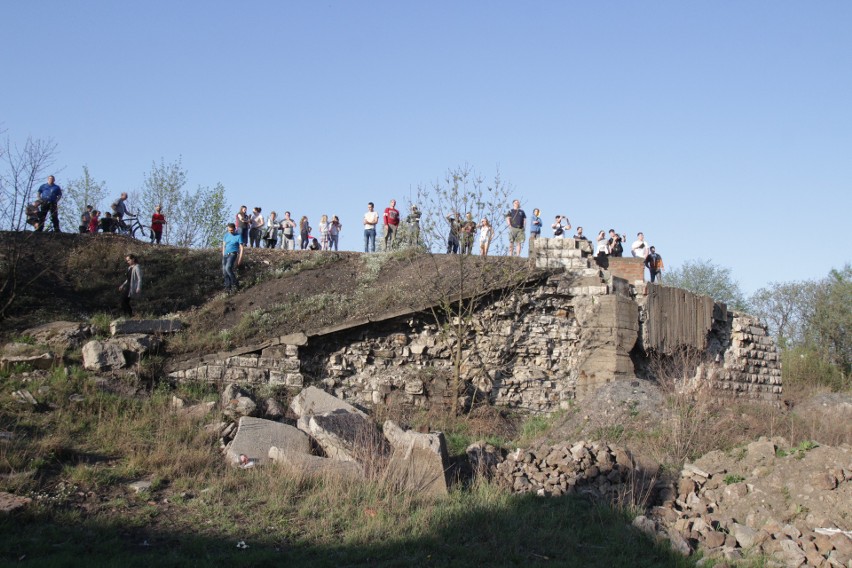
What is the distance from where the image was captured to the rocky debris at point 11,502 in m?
7.49

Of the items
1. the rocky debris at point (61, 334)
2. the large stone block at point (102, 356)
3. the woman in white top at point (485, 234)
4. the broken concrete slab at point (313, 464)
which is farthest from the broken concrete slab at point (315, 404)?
the woman in white top at point (485, 234)

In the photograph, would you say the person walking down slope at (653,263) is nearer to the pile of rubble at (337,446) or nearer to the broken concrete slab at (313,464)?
the pile of rubble at (337,446)

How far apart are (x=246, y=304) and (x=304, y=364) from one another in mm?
2485

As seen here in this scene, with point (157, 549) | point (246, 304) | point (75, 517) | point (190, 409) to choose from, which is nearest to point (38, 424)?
point (190, 409)

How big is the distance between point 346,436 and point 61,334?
20.5ft

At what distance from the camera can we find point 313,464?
9438 mm

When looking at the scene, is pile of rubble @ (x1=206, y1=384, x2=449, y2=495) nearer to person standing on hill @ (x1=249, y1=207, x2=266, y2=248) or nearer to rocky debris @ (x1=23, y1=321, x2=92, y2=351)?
rocky debris @ (x1=23, y1=321, x2=92, y2=351)

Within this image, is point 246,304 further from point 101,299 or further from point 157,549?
point 157,549

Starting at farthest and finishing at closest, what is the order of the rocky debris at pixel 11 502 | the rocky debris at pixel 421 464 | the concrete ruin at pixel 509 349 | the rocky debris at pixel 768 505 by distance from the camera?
the concrete ruin at pixel 509 349 < the rocky debris at pixel 421 464 < the rocky debris at pixel 768 505 < the rocky debris at pixel 11 502

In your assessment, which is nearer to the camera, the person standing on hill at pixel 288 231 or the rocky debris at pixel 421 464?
the rocky debris at pixel 421 464

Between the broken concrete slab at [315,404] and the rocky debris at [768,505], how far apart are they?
5.14m

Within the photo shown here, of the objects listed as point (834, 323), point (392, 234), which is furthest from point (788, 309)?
point (392, 234)

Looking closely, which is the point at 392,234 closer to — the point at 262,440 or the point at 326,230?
the point at 326,230

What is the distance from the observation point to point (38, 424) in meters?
10.5
